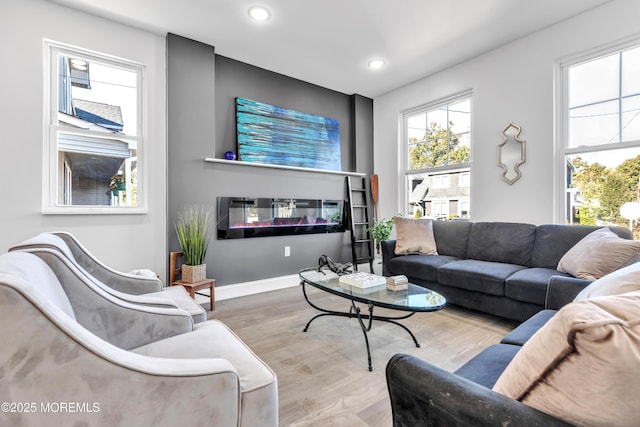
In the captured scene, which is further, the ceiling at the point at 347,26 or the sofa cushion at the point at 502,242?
the sofa cushion at the point at 502,242

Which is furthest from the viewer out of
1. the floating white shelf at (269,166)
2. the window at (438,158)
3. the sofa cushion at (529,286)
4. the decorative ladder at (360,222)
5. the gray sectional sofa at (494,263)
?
the decorative ladder at (360,222)

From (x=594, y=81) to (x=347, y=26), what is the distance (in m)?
2.49

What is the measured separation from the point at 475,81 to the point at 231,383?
4.16 metres

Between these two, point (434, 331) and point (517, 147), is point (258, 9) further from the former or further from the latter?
point (434, 331)

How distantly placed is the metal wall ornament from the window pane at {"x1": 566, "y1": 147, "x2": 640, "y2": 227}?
1.41ft

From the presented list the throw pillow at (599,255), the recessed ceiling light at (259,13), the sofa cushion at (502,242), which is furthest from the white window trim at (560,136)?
the recessed ceiling light at (259,13)

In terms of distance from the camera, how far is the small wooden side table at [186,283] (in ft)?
9.52

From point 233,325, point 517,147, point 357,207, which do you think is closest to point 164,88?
point 233,325

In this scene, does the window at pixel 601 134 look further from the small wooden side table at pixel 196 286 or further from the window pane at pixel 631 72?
the small wooden side table at pixel 196 286

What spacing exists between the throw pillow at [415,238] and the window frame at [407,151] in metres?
0.67

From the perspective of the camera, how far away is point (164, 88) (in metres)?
3.20

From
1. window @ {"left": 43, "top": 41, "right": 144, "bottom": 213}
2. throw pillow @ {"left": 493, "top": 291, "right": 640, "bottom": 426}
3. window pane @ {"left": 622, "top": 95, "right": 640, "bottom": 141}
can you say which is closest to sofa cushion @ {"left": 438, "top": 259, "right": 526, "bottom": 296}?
window pane @ {"left": 622, "top": 95, "right": 640, "bottom": 141}

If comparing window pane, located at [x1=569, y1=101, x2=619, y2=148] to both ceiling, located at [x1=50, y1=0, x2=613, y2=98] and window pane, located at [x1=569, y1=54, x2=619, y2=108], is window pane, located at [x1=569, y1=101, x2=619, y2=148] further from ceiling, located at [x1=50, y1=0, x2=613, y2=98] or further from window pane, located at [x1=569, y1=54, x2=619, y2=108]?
ceiling, located at [x1=50, y1=0, x2=613, y2=98]

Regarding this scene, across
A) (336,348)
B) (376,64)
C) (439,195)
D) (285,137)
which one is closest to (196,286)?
(336,348)
